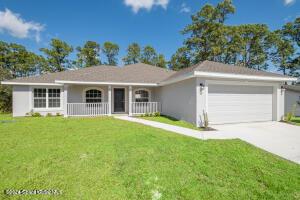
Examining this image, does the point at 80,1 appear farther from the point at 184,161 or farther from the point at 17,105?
the point at 184,161

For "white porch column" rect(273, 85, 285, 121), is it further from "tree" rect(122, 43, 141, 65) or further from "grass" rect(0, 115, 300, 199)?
"tree" rect(122, 43, 141, 65)

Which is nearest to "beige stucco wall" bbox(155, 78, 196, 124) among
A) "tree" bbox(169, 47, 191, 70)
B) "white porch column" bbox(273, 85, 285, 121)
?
"white porch column" bbox(273, 85, 285, 121)

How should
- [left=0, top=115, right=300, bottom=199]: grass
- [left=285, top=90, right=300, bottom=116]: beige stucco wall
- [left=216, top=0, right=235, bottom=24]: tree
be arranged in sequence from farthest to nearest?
1. [left=216, top=0, right=235, bottom=24]: tree
2. [left=285, top=90, right=300, bottom=116]: beige stucco wall
3. [left=0, top=115, right=300, bottom=199]: grass

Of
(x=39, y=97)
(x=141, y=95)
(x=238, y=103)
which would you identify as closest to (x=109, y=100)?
(x=141, y=95)

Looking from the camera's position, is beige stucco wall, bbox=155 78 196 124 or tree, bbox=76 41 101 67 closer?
beige stucco wall, bbox=155 78 196 124

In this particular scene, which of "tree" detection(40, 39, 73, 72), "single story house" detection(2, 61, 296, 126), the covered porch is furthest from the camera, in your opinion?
"tree" detection(40, 39, 73, 72)

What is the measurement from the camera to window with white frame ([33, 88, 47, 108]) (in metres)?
12.6

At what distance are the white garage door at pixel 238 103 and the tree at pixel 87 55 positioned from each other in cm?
3154

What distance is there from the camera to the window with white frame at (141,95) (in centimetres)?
1403

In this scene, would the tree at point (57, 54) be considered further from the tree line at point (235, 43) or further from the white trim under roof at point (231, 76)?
the white trim under roof at point (231, 76)

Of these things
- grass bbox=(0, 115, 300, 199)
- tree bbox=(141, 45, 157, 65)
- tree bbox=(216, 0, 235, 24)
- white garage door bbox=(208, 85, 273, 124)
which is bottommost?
grass bbox=(0, 115, 300, 199)

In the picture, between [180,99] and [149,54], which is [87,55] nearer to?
[149,54]

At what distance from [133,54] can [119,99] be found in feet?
83.3

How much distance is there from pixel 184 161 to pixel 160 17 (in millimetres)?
20026
